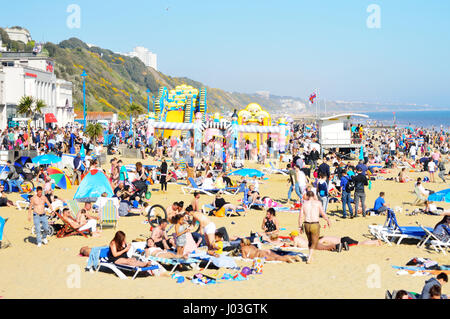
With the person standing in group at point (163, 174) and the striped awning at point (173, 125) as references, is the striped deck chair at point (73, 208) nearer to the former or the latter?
the person standing in group at point (163, 174)

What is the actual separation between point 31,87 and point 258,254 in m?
35.1

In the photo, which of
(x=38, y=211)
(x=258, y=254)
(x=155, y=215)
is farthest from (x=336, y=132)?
(x=38, y=211)

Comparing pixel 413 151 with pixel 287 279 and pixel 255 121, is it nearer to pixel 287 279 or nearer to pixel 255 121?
pixel 255 121

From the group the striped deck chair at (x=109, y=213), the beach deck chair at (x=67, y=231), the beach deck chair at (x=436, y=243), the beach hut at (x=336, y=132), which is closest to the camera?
the beach deck chair at (x=436, y=243)

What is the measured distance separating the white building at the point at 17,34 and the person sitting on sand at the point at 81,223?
8209 cm

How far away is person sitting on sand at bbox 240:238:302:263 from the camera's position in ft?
30.7

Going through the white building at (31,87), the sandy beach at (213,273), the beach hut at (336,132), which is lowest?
the sandy beach at (213,273)

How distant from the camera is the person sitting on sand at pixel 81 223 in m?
11.0

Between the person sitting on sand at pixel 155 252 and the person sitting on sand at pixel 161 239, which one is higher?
the person sitting on sand at pixel 161 239

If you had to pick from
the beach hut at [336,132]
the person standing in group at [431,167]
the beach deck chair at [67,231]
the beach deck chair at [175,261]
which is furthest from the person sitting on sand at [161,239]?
the beach hut at [336,132]

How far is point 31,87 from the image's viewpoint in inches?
1586

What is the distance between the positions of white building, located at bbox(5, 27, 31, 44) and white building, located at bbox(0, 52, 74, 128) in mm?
39237

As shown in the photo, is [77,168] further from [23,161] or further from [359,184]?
[359,184]
